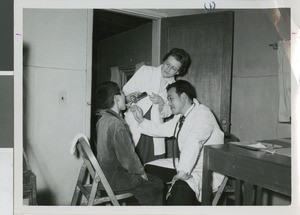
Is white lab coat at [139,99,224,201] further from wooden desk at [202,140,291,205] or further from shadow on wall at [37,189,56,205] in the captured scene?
shadow on wall at [37,189,56,205]

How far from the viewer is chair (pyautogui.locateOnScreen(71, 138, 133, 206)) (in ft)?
3.10

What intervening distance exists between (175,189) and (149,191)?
0.28 feet

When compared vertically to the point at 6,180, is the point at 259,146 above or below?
above

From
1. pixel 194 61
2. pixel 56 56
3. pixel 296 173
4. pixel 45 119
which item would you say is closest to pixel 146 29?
pixel 194 61

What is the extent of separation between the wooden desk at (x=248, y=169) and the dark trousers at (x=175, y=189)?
0.05m

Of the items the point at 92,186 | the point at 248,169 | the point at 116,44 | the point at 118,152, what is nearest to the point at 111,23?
the point at 116,44

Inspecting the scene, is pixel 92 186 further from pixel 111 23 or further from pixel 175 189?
pixel 111 23

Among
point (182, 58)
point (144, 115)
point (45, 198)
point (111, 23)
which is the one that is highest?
point (111, 23)

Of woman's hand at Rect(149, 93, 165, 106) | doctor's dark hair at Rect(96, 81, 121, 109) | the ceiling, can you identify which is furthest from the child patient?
the ceiling

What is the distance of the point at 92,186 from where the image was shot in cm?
98

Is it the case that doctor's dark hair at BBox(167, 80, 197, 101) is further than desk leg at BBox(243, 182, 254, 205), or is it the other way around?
doctor's dark hair at BBox(167, 80, 197, 101)

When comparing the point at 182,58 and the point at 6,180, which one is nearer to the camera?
the point at 6,180

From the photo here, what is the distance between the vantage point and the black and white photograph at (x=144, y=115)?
0.92 metres

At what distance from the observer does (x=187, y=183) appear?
987 mm
